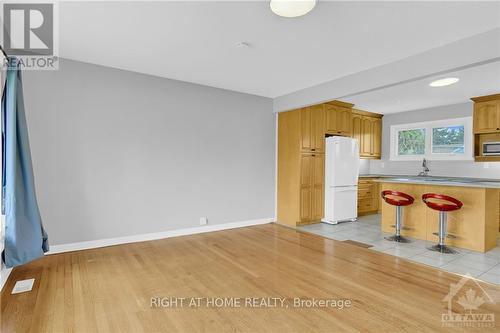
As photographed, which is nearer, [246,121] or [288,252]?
→ [288,252]

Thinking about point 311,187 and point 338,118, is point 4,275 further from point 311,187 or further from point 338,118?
point 338,118

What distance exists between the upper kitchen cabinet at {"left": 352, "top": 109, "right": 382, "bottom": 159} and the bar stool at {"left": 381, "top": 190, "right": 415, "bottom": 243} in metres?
2.34

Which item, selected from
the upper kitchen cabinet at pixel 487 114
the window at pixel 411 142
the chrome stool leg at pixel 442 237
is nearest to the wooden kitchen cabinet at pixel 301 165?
the chrome stool leg at pixel 442 237

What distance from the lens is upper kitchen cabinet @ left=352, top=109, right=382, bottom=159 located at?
6246 mm

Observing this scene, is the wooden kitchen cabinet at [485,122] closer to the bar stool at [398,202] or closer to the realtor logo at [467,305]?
the bar stool at [398,202]

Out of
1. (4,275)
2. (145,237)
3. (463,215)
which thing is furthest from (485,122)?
(4,275)

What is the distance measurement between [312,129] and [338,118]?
866 mm

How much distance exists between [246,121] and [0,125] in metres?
3.49

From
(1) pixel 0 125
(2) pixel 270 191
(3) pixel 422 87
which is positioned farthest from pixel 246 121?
(1) pixel 0 125

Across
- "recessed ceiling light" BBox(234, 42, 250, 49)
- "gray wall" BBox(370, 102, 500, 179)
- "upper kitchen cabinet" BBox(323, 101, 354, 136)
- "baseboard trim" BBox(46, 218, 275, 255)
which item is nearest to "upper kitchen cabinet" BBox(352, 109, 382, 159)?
"gray wall" BBox(370, 102, 500, 179)

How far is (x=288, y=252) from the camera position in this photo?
11.8ft

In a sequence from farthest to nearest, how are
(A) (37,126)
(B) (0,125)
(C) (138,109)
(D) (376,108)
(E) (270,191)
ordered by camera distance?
(D) (376,108) < (E) (270,191) < (C) (138,109) < (A) (37,126) < (B) (0,125)

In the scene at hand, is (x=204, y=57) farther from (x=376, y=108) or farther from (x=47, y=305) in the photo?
(x=376, y=108)

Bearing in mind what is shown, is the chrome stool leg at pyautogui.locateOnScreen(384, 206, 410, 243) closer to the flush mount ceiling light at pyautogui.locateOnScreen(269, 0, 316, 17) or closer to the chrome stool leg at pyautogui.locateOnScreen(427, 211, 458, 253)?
the chrome stool leg at pyautogui.locateOnScreen(427, 211, 458, 253)
